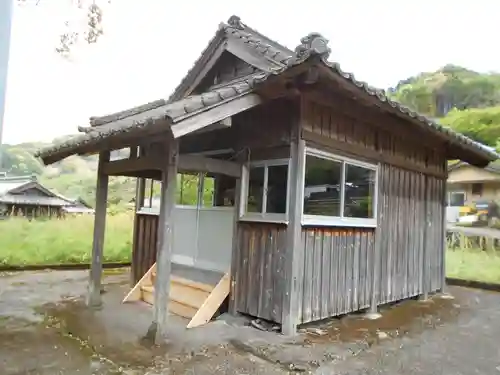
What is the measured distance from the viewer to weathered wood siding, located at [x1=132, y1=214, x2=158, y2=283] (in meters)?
6.53

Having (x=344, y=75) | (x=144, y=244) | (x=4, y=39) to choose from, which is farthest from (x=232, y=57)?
(x=4, y=39)

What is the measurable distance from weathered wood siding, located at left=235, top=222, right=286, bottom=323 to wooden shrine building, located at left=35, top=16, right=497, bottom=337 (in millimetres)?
16

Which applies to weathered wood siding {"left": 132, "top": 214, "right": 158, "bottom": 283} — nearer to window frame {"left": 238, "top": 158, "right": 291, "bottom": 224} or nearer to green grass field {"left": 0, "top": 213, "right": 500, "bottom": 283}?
window frame {"left": 238, "top": 158, "right": 291, "bottom": 224}

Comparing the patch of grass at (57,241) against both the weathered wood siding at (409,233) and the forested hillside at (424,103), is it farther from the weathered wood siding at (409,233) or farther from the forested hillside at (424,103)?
the forested hillside at (424,103)

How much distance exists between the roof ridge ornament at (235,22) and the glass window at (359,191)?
2.53 metres

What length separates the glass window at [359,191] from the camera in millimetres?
5273

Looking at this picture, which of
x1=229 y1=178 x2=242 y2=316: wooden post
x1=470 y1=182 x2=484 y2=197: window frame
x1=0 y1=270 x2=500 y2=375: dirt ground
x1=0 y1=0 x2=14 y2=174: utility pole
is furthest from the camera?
x1=470 y1=182 x2=484 y2=197: window frame

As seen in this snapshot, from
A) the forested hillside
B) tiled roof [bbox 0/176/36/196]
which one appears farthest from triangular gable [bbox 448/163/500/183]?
tiled roof [bbox 0/176/36/196]

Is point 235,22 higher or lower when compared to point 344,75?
higher

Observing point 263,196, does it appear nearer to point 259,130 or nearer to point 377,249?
point 259,130

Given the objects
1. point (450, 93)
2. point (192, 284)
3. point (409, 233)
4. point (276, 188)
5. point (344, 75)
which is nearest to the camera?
point (344, 75)

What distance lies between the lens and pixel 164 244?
13.8 feet

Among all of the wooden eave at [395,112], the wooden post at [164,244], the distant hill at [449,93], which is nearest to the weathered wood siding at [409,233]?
the wooden eave at [395,112]

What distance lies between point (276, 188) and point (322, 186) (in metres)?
0.57
